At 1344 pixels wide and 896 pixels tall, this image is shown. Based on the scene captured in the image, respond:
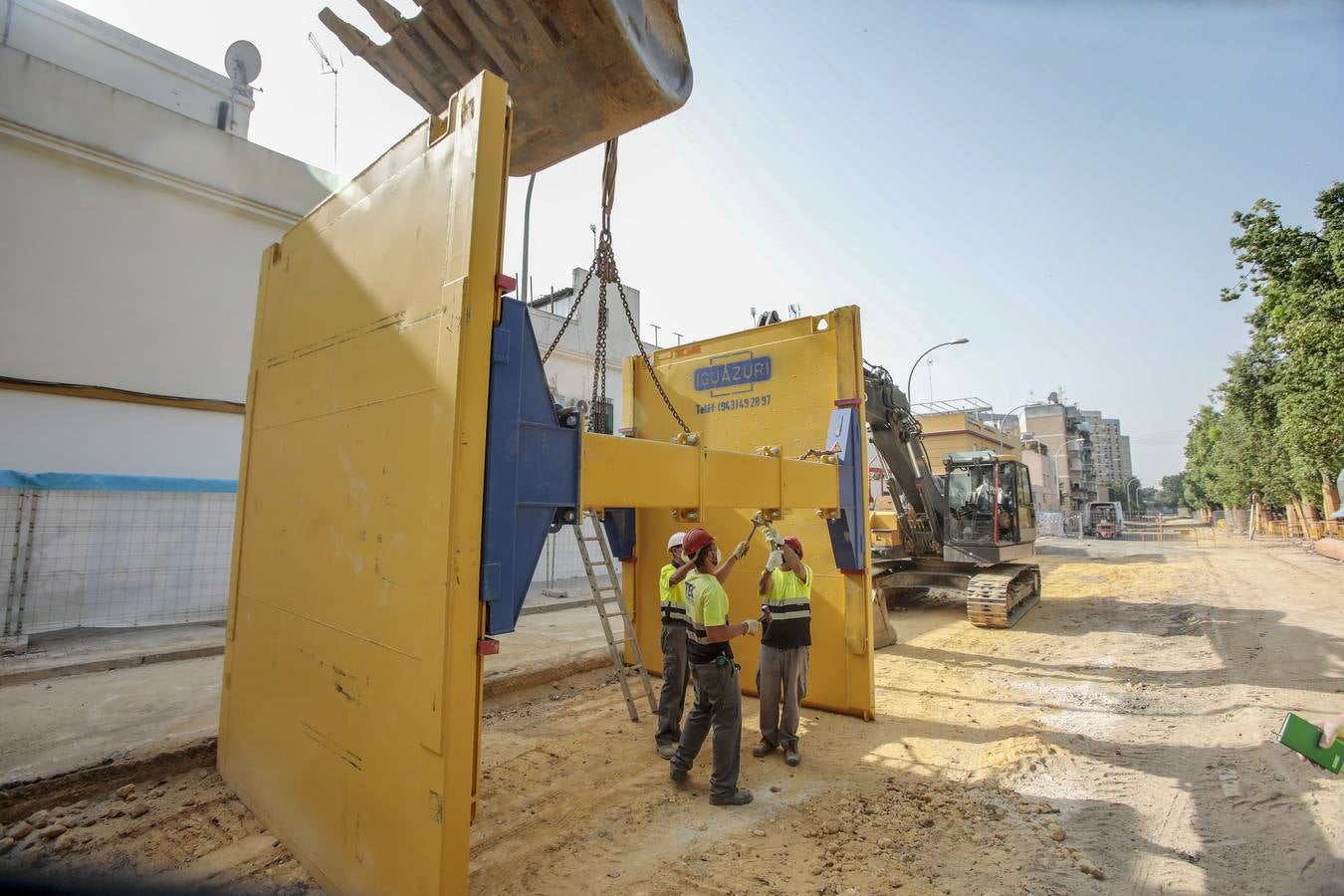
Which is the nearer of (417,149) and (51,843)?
(417,149)

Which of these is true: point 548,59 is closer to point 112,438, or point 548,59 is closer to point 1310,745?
point 1310,745

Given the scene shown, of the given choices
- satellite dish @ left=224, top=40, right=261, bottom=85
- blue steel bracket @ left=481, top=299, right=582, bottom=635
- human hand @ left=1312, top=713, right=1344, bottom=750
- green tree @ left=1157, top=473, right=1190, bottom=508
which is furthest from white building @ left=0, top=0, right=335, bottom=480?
green tree @ left=1157, top=473, right=1190, bottom=508

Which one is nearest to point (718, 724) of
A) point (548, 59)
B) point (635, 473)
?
point (635, 473)

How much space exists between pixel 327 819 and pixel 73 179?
11.4m

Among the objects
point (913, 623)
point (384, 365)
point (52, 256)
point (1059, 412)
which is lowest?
point (913, 623)

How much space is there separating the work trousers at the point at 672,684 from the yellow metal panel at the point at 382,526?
8.76ft

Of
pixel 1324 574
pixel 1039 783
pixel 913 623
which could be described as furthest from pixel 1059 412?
pixel 1039 783

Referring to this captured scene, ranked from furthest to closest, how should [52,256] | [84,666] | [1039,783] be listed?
[52,256] < [84,666] < [1039,783]

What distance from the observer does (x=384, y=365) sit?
2.69 meters

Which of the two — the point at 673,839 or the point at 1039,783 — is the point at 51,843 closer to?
the point at 673,839

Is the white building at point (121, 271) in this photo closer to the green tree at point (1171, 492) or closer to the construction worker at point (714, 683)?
the construction worker at point (714, 683)

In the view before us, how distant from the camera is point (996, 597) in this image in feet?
33.2

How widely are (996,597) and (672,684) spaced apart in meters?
7.30

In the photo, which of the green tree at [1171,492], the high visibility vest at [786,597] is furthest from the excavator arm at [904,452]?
the green tree at [1171,492]
